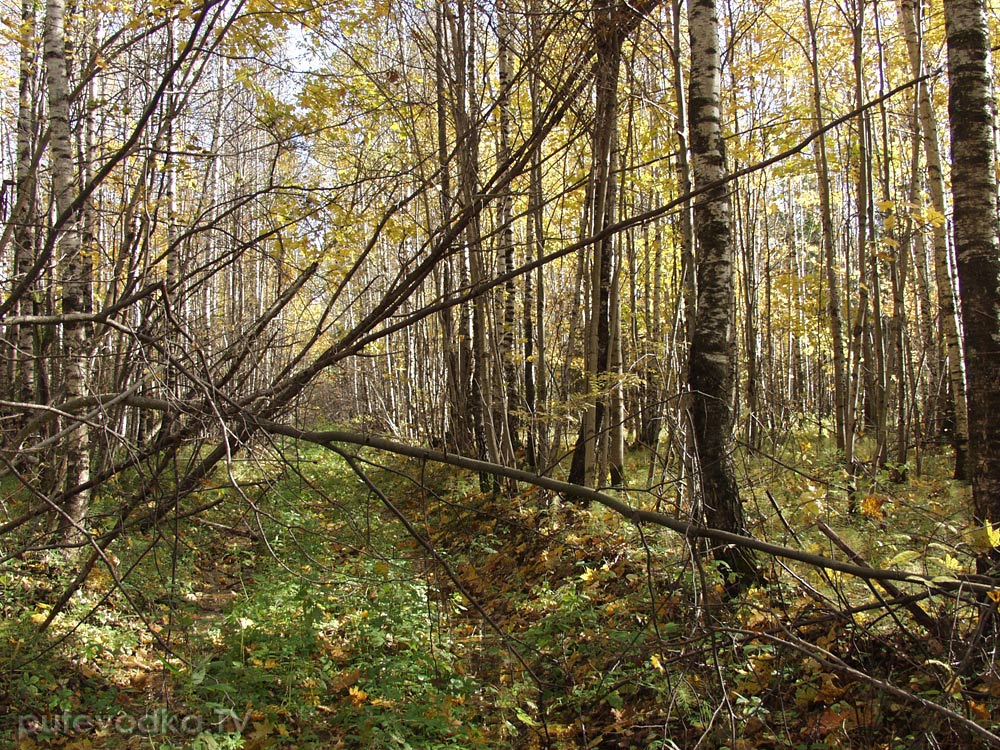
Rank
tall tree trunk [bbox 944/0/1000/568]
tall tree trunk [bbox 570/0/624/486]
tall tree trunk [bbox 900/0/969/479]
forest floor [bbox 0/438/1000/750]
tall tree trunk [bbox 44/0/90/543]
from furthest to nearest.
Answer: tall tree trunk [bbox 900/0/969/479], tall tree trunk [bbox 570/0/624/486], tall tree trunk [bbox 44/0/90/543], tall tree trunk [bbox 944/0/1000/568], forest floor [bbox 0/438/1000/750]

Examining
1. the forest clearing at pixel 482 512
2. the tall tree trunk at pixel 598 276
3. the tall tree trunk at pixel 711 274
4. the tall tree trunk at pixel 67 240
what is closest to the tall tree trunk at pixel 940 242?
the forest clearing at pixel 482 512

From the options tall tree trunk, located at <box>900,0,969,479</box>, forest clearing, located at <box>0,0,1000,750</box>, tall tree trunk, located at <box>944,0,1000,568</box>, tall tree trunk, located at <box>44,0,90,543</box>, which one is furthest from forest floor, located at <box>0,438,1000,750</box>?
→ tall tree trunk, located at <box>900,0,969,479</box>

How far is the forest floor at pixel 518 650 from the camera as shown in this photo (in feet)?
9.79

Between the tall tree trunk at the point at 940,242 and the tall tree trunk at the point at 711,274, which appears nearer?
the tall tree trunk at the point at 711,274

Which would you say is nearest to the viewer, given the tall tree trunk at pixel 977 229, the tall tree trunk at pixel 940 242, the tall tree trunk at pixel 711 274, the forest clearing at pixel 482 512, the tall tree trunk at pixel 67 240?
the forest clearing at pixel 482 512

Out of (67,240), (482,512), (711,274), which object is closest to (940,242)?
(711,274)

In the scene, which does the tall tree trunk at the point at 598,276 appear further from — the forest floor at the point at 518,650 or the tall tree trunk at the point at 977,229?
the tall tree trunk at the point at 977,229

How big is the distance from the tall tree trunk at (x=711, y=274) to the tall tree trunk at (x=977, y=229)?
57.2 inches

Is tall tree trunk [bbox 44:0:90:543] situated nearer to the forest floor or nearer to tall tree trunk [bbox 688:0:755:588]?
the forest floor

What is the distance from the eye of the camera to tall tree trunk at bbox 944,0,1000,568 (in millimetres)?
3664

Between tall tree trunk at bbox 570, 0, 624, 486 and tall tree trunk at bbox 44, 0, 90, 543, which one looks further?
tall tree trunk at bbox 570, 0, 624, 486

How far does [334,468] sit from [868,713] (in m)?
12.5

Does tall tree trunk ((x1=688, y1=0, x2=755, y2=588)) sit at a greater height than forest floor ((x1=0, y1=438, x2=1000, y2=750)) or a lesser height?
greater

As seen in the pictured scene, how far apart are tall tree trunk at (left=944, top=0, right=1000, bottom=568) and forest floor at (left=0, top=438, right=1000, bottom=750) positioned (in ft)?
1.67
